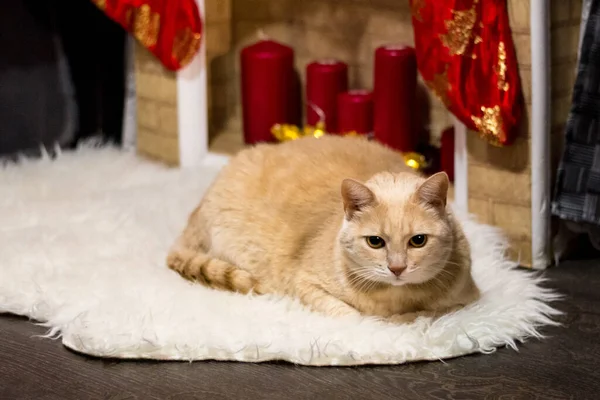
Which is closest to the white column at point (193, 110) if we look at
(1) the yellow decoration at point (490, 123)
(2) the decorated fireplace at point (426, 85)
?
(2) the decorated fireplace at point (426, 85)

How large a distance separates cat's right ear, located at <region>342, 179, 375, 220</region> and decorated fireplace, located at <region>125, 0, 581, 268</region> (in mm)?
607

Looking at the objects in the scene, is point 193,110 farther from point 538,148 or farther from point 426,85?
point 538,148

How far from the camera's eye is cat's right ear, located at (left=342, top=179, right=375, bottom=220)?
174 centimetres

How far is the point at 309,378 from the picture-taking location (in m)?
1.74

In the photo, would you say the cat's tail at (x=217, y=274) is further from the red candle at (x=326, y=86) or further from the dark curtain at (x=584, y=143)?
the red candle at (x=326, y=86)

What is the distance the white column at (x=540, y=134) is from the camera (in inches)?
85.3

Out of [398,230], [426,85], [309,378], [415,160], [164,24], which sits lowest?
[309,378]

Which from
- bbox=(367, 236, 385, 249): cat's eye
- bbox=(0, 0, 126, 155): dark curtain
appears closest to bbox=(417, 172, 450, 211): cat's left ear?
bbox=(367, 236, 385, 249): cat's eye

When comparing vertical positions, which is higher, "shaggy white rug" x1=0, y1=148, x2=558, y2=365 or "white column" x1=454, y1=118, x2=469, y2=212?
"white column" x1=454, y1=118, x2=469, y2=212

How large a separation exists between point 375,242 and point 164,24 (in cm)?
143

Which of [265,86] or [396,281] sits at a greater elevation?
[265,86]

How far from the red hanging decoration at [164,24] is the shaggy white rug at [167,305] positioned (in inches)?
20.1

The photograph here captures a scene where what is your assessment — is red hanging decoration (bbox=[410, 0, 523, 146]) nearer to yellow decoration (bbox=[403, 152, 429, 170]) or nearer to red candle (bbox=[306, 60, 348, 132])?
yellow decoration (bbox=[403, 152, 429, 170])

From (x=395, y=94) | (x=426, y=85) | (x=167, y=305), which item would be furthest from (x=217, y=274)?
(x=395, y=94)
